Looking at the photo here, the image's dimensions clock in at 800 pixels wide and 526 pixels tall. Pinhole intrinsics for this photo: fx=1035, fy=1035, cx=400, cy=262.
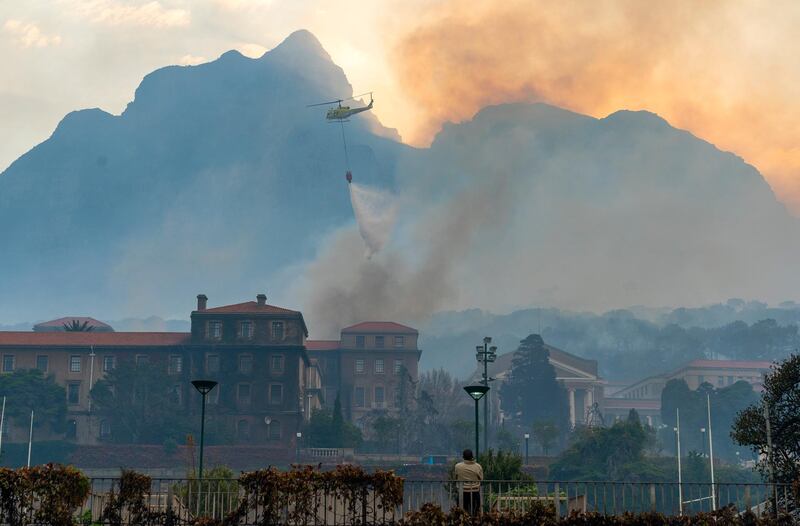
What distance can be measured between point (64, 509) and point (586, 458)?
87.3 m

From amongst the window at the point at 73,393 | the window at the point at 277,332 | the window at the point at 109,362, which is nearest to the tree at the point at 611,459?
the window at the point at 277,332

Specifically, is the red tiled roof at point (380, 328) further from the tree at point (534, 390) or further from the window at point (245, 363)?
the window at point (245, 363)

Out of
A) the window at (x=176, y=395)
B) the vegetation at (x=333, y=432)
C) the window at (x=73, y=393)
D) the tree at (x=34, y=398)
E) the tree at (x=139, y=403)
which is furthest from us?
the window at (x=73, y=393)

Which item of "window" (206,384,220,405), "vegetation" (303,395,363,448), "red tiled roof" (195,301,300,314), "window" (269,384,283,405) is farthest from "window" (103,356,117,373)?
"vegetation" (303,395,363,448)

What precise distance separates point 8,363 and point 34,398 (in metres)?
13.0

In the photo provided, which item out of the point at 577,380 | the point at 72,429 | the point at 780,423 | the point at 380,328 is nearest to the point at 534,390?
the point at 577,380

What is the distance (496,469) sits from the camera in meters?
42.6

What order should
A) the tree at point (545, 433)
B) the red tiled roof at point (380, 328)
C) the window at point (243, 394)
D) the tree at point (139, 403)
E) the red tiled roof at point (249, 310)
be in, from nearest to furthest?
the tree at point (139, 403) → the window at point (243, 394) → the tree at point (545, 433) → the red tiled roof at point (249, 310) → the red tiled roof at point (380, 328)

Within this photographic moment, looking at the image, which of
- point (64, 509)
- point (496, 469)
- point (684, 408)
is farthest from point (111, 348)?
point (64, 509)

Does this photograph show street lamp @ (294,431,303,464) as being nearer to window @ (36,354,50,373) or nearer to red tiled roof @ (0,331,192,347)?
red tiled roof @ (0,331,192,347)

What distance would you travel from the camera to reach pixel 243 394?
139500 mm

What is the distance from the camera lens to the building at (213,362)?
137500 millimetres

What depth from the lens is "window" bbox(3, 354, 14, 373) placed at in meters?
141

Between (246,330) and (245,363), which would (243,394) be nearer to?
(245,363)
